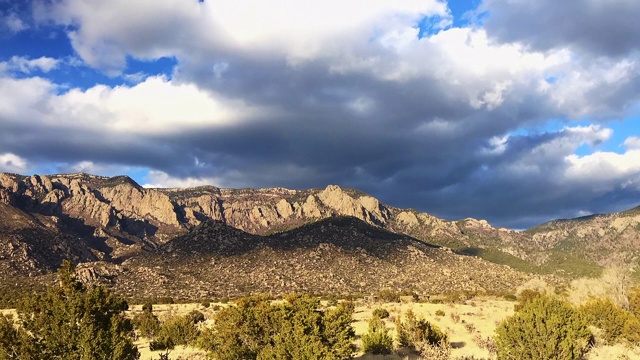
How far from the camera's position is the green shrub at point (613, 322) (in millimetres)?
29052

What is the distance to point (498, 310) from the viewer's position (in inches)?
2068

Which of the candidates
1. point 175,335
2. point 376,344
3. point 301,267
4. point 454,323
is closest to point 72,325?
point 376,344

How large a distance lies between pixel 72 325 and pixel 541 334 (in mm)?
20213

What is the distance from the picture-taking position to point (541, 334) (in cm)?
1978

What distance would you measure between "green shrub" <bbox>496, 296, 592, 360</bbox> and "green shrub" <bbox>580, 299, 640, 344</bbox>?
8764 mm

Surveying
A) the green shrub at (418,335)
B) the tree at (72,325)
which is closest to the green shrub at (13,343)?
the tree at (72,325)

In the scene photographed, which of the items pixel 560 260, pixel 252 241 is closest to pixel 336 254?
pixel 252 241

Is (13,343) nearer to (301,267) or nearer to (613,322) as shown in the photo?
(613,322)

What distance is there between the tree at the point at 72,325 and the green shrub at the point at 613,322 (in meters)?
28.4

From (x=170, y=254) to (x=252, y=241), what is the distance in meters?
22.1

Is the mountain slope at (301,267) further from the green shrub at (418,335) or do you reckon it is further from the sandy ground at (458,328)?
the green shrub at (418,335)

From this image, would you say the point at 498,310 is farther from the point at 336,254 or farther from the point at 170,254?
the point at 170,254

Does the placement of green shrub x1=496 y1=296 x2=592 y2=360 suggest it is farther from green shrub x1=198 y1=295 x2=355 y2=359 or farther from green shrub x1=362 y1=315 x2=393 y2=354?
green shrub x1=198 y1=295 x2=355 y2=359

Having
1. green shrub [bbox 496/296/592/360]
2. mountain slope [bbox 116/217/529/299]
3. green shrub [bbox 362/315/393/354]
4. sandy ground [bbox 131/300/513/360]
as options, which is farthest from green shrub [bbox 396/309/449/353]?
mountain slope [bbox 116/217/529/299]
